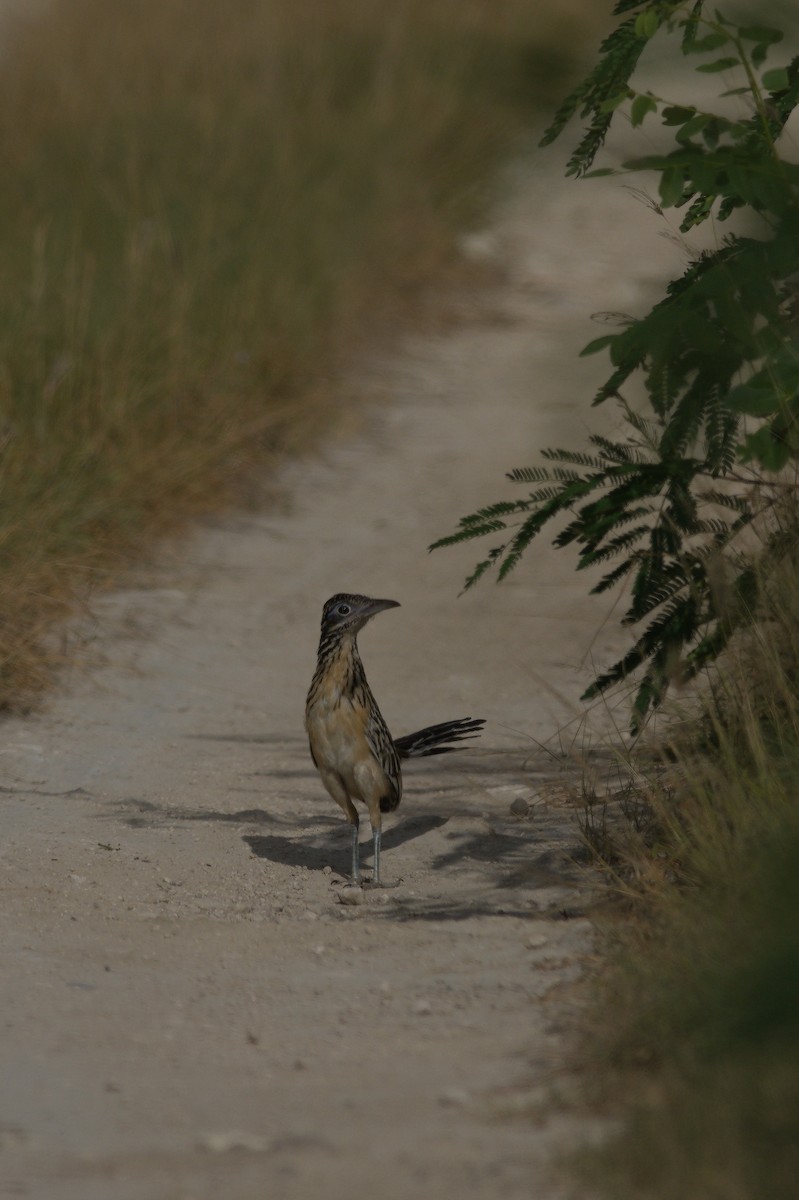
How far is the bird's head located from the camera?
581cm

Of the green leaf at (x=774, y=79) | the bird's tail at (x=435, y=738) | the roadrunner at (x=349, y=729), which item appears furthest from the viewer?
the bird's tail at (x=435, y=738)

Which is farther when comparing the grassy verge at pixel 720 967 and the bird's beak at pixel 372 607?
the bird's beak at pixel 372 607

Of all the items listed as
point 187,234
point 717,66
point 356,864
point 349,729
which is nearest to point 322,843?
point 356,864

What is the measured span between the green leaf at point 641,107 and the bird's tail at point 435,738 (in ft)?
9.81

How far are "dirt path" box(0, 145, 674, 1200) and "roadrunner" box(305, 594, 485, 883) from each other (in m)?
0.26

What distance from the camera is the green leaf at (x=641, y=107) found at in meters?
3.70

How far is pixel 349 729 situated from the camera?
5.63 meters

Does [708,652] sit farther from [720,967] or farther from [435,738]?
[720,967]

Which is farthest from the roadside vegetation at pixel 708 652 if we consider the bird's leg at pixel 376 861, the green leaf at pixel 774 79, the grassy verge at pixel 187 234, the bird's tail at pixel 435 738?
the grassy verge at pixel 187 234

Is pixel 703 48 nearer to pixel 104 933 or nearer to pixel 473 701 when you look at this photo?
pixel 104 933

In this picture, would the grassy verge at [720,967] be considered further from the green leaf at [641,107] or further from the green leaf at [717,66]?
the green leaf at [717,66]

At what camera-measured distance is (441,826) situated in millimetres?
6145

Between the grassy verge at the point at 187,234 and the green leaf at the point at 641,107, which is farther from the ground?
the grassy verge at the point at 187,234

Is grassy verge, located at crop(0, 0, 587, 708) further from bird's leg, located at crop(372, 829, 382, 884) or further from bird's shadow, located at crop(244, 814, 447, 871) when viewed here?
bird's leg, located at crop(372, 829, 382, 884)
